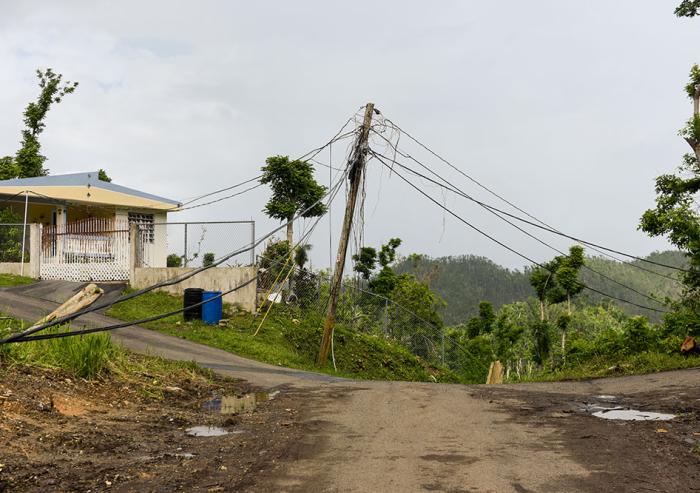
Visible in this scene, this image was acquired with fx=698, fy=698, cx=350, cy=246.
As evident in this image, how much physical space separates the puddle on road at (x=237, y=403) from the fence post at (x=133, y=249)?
48.1ft

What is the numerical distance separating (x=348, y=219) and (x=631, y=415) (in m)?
10.6

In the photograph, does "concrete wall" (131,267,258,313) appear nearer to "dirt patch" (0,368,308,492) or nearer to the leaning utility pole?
the leaning utility pole

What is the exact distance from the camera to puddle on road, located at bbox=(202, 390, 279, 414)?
410 inches

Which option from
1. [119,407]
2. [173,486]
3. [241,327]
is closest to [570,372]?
[241,327]

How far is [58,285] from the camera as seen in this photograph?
82.8 feet

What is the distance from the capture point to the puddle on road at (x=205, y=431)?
8469 millimetres

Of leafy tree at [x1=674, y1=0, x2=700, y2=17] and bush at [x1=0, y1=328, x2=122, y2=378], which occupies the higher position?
leafy tree at [x1=674, y1=0, x2=700, y2=17]

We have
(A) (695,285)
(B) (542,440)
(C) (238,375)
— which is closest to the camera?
(B) (542,440)

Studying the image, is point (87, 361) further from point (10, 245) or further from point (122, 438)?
point (10, 245)

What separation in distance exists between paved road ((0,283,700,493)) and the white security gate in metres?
14.2

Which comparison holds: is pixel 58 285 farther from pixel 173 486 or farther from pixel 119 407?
pixel 173 486

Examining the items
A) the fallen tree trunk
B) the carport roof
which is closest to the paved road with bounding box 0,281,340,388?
the fallen tree trunk

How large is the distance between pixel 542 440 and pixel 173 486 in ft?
13.4

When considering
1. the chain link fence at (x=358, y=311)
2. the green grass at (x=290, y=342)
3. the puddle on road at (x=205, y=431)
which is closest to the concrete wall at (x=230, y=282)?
the chain link fence at (x=358, y=311)
